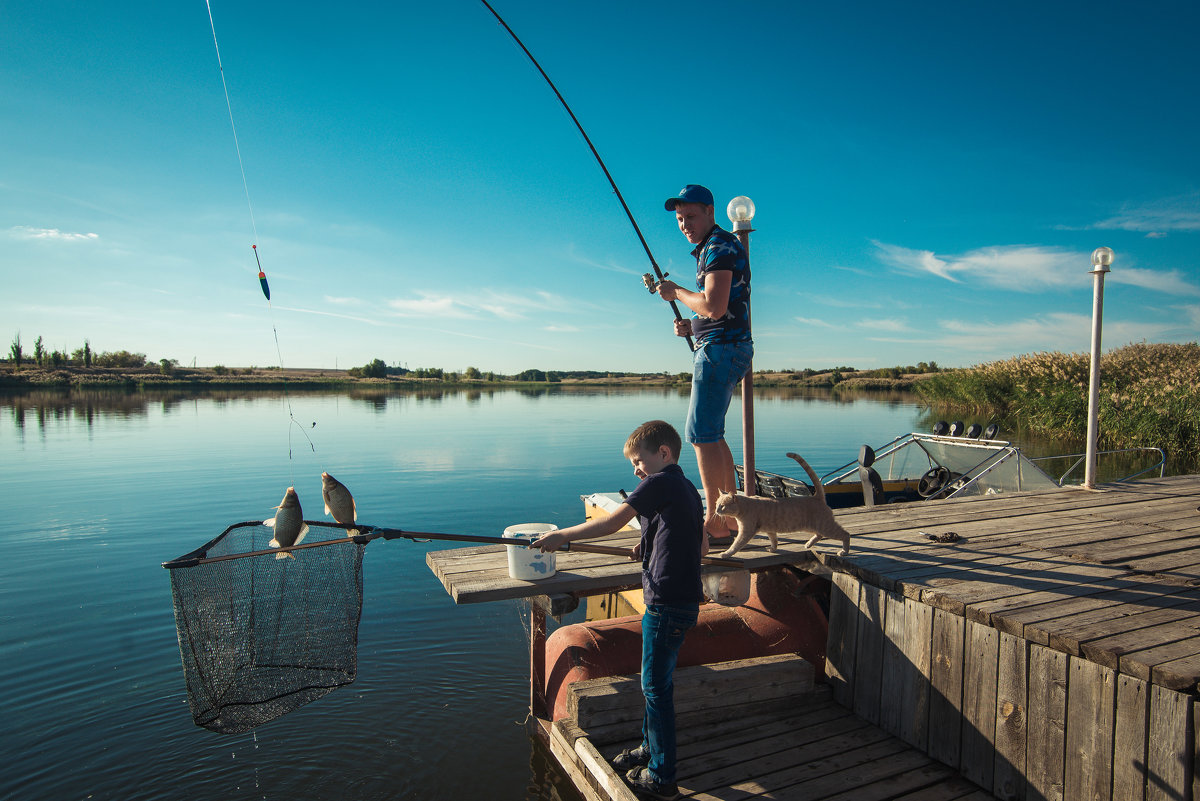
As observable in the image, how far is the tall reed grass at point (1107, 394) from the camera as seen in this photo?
1681 centimetres

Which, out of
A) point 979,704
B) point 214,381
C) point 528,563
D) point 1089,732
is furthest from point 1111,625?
point 214,381

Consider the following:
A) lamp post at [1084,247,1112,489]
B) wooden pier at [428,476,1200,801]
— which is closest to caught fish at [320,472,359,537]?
wooden pier at [428,476,1200,801]

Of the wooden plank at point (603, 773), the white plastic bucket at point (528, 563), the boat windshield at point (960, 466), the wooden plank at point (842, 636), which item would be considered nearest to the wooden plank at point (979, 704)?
the wooden plank at point (842, 636)

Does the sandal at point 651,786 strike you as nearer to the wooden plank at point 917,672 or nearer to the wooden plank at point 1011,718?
the wooden plank at point 917,672

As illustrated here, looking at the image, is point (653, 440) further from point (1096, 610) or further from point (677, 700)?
point (1096, 610)

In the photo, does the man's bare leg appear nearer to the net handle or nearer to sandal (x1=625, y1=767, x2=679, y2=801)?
the net handle

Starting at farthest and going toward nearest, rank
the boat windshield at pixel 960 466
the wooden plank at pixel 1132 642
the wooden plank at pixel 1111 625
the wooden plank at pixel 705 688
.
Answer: the boat windshield at pixel 960 466, the wooden plank at pixel 705 688, the wooden plank at pixel 1111 625, the wooden plank at pixel 1132 642

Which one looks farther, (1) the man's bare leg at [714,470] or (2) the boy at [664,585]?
(1) the man's bare leg at [714,470]

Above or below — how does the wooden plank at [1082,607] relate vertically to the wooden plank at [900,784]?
above

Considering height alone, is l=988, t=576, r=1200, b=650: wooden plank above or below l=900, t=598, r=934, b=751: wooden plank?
above

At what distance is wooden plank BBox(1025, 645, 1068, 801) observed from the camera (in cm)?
314

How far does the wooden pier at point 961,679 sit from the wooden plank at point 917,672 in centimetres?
1

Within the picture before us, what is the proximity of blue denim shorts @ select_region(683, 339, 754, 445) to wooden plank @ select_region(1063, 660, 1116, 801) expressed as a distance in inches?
88.8

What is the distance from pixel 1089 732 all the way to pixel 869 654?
1346 mm
